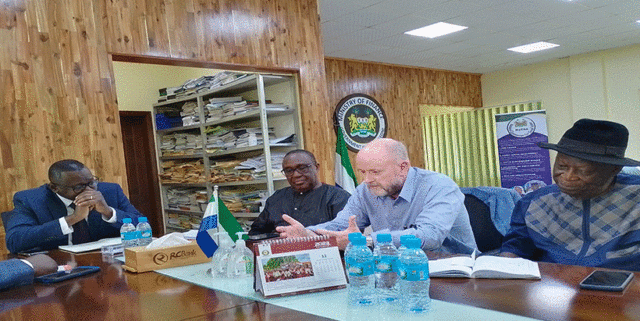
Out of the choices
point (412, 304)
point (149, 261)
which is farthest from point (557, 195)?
point (149, 261)

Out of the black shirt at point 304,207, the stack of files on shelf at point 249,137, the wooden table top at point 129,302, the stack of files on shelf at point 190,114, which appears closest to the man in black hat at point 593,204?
the wooden table top at point 129,302

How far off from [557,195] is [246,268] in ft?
4.17

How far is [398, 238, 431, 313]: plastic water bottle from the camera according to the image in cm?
120

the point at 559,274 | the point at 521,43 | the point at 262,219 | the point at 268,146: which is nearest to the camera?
the point at 559,274

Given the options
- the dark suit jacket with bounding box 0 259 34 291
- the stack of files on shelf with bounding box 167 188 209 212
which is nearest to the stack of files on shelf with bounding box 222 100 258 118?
the stack of files on shelf with bounding box 167 188 209 212

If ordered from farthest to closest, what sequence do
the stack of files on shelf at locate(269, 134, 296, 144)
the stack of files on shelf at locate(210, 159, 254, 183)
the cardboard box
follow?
the stack of files on shelf at locate(210, 159, 254, 183) → the stack of files on shelf at locate(269, 134, 296, 144) → the cardboard box

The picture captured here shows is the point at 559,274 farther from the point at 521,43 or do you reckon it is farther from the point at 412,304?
the point at 521,43

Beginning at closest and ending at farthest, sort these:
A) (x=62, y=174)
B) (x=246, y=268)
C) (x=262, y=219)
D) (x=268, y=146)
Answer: (x=246, y=268) < (x=62, y=174) < (x=262, y=219) < (x=268, y=146)

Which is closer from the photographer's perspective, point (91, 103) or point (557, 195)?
point (557, 195)

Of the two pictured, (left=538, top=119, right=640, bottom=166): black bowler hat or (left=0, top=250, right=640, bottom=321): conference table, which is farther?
(left=538, top=119, right=640, bottom=166): black bowler hat

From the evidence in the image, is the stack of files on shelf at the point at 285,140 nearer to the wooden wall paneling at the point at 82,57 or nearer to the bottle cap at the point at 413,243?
the wooden wall paneling at the point at 82,57

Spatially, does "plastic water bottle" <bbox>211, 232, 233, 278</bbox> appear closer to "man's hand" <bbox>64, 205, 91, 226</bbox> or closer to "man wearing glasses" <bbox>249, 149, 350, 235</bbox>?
"man's hand" <bbox>64, 205, 91, 226</bbox>

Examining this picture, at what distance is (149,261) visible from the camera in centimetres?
199

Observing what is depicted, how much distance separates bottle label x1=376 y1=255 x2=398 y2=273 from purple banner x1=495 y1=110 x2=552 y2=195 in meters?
7.62
